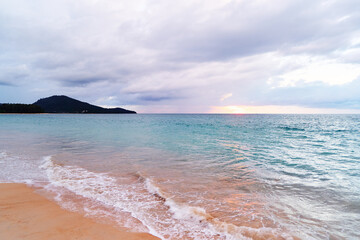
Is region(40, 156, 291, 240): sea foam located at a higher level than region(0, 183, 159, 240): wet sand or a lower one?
lower

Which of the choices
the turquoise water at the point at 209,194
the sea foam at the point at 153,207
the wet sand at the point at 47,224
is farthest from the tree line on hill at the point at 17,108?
the wet sand at the point at 47,224

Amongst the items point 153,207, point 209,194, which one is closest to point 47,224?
point 153,207

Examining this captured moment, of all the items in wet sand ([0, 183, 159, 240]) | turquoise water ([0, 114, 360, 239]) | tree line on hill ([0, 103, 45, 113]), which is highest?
tree line on hill ([0, 103, 45, 113])

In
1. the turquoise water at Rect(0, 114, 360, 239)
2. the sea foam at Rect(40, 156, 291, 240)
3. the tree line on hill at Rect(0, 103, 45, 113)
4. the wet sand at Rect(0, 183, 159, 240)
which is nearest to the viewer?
the wet sand at Rect(0, 183, 159, 240)

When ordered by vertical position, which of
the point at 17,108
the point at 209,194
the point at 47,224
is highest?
the point at 17,108

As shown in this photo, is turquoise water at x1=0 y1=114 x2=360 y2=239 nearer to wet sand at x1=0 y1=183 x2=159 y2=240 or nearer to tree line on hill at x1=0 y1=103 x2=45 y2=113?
wet sand at x1=0 y1=183 x2=159 y2=240

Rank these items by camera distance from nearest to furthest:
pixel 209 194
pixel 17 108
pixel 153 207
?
pixel 153 207 < pixel 209 194 < pixel 17 108

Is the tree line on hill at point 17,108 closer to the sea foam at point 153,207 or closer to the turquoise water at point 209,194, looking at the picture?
the turquoise water at point 209,194

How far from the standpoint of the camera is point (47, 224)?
419cm

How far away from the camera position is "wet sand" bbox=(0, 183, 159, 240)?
12.4ft

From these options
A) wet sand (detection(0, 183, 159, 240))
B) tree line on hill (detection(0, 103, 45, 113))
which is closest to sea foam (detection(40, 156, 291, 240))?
wet sand (detection(0, 183, 159, 240))

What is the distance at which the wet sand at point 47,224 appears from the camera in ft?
12.4

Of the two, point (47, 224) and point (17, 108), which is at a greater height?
point (17, 108)

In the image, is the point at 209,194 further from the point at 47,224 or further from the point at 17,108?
the point at 17,108
